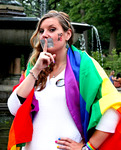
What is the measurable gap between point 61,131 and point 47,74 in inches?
16.0

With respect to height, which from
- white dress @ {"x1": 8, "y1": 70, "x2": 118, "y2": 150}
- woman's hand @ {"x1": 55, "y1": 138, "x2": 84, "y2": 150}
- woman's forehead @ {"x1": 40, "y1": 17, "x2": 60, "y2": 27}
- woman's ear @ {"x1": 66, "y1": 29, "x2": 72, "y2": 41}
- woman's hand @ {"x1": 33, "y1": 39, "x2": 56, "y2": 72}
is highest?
woman's forehead @ {"x1": 40, "y1": 17, "x2": 60, "y2": 27}

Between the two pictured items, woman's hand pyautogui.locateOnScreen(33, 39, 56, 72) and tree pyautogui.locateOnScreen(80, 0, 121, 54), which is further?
tree pyautogui.locateOnScreen(80, 0, 121, 54)

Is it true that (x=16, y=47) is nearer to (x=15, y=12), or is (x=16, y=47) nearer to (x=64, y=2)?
(x=15, y=12)

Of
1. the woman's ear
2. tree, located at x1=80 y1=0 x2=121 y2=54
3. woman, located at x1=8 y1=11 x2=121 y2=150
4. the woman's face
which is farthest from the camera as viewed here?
tree, located at x1=80 y1=0 x2=121 y2=54

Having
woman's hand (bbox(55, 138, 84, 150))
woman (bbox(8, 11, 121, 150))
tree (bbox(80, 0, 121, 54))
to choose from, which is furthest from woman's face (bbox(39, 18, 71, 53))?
tree (bbox(80, 0, 121, 54))

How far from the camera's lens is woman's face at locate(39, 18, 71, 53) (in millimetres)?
2131

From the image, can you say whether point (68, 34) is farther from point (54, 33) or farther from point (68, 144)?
point (68, 144)

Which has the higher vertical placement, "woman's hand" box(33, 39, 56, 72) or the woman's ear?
the woman's ear

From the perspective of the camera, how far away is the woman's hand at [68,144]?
1976 mm

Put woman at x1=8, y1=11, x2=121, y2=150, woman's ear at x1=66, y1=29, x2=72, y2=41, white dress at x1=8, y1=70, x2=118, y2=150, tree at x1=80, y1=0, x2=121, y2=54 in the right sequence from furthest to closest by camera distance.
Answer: tree at x1=80, y1=0, x2=121, y2=54 < woman's ear at x1=66, y1=29, x2=72, y2=41 < white dress at x1=8, y1=70, x2=118, y2=150 < woman at x1=8, y1=11, x2=121, y2=150

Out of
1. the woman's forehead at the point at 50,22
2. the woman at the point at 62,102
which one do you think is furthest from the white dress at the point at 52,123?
the woman's forehead at the point at 50,22

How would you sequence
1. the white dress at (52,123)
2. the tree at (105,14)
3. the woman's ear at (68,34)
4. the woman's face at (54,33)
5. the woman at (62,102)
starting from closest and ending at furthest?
the woman at (62,102)
the white dress at (52,123)
the woman's face at (54,33)
the woman's ear at (68,34)
the tree at (105,14)

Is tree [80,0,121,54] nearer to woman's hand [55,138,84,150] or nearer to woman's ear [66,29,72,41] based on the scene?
woman's ear [66,29,72,41]

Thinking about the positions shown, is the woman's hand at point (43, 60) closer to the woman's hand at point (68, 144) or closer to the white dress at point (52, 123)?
the white dress at point (52, 123)
